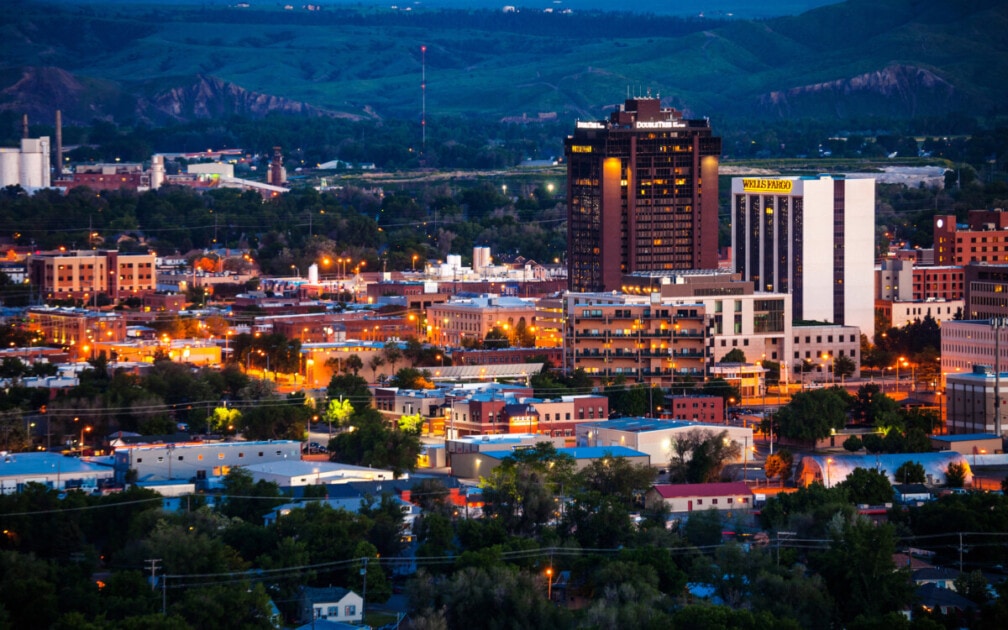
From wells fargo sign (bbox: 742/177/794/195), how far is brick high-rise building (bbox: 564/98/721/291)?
110 inches

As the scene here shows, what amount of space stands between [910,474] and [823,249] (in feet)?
80.5

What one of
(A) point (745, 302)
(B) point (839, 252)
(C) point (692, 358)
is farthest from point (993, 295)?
(C) point (692, 358)

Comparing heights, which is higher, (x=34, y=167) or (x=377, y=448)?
(x=34, y=167)

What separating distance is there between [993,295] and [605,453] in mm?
24647

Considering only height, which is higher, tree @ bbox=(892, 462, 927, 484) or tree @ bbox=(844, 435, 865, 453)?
tree @ bbox=(844, 435, 865, 453)

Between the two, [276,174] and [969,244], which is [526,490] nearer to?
[969,244]

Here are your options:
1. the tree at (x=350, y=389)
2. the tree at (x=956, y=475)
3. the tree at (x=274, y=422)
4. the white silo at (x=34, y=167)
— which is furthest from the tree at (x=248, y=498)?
the white silo at (x=34, y=167)

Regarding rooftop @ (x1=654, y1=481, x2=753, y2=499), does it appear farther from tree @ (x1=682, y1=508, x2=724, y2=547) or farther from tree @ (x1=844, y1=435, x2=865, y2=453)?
tree @ (x1=844, y1=435, x2=865, y2=453)

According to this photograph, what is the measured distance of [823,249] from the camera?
2557 inches

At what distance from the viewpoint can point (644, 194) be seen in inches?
2729

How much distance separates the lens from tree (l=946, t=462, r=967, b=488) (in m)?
41.0

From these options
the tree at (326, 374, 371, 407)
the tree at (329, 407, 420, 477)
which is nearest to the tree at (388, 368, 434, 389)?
the tree at (326, 374, 371, 407)

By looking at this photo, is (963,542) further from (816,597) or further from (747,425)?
(747,425)

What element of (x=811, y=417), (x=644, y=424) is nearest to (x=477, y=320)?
(x=811, y=417)
